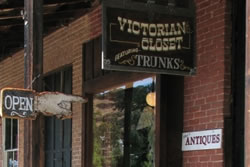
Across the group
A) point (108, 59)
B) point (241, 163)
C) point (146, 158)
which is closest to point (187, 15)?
point (108, 59)

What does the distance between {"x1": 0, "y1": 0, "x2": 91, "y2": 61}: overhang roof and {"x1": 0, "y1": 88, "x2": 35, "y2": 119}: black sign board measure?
8.99 feet

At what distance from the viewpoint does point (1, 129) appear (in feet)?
38.7

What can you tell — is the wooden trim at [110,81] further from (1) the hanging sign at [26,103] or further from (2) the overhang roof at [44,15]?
(1) the hanging sign at [26,103]

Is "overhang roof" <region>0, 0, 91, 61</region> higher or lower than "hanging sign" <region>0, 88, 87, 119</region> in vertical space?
higher

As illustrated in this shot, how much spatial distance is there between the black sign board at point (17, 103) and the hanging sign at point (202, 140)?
2.17 m

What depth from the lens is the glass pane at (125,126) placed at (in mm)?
6508

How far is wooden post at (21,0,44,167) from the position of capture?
401cm

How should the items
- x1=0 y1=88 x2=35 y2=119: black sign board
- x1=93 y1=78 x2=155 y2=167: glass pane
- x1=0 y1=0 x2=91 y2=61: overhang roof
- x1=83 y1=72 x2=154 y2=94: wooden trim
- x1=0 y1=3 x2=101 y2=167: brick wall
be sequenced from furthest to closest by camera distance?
1. x1=0 y1=3 x2=101 y2=167: brick wall
2. x1=0 y1=0 x2=91 y2=61: overhang roof
3. x1=83 y1=72 x2=154 y2=94: wooden trim
4. x1=93 y1=78 x2=155 y2=167: glass pane
5. x1=0 y1=88 x2=35 y2=119: black sign board

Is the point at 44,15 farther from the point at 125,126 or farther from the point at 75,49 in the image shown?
the point at 125,126

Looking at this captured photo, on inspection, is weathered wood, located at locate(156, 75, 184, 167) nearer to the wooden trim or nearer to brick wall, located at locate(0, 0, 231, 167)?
brick wall, located at locate(0, 0, 231, 167)

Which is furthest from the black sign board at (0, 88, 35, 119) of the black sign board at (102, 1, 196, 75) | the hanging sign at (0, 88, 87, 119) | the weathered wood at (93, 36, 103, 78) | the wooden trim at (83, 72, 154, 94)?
the weathered wood at (93, 36, 103, 78)

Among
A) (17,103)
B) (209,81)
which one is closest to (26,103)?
(17,103)

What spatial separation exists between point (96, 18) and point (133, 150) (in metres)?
2.18

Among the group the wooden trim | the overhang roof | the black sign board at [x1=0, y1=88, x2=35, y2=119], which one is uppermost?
the overhang roof
